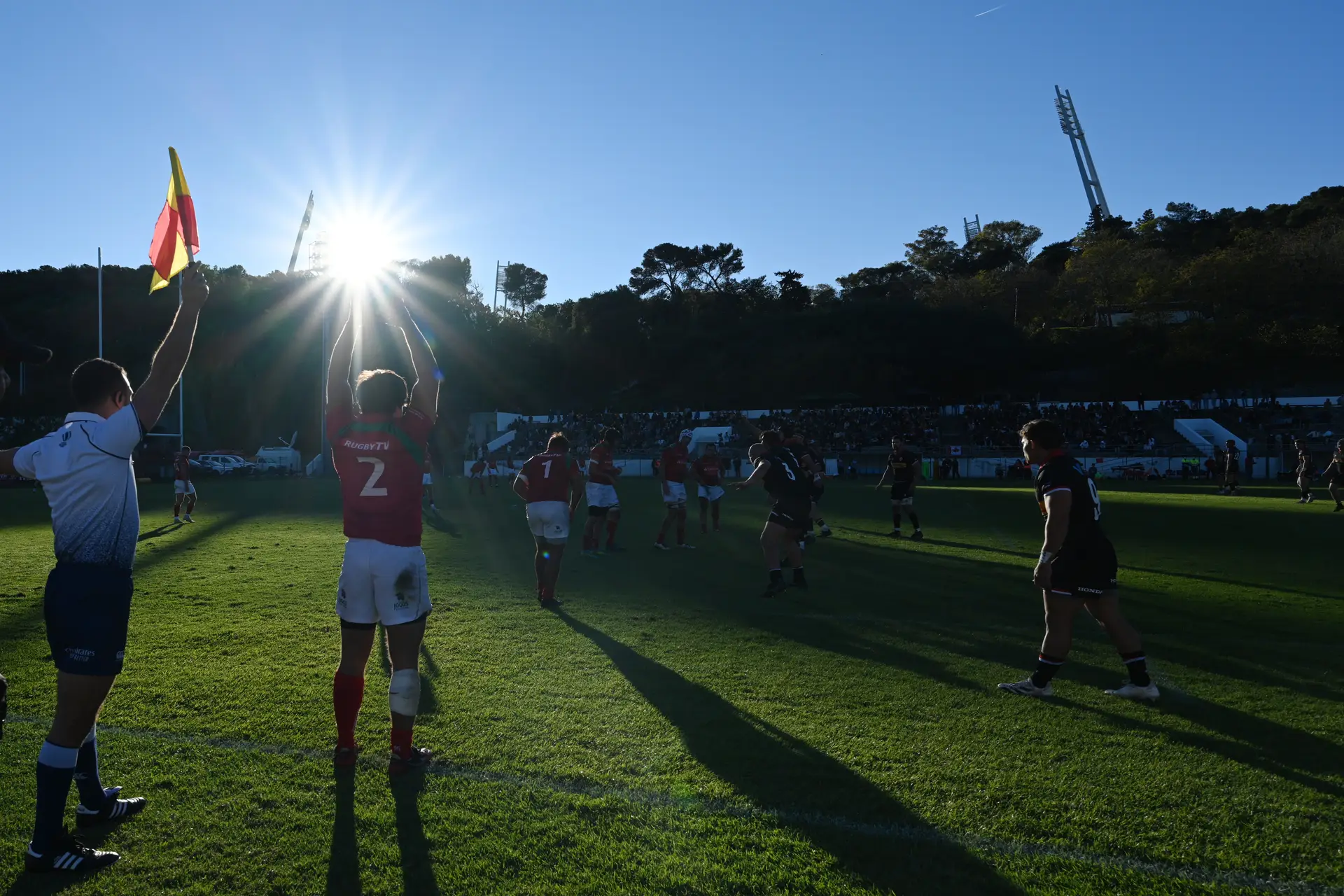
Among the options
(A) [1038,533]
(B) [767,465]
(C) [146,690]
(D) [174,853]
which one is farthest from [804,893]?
(A) [1038,533]

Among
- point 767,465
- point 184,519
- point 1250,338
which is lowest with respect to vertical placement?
point 184,519

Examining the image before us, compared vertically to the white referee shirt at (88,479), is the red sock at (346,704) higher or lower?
lower

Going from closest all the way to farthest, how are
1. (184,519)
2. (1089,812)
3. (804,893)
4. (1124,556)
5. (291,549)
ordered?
(804,893), (1089,812), (1124,556), (291,549), (184,519)

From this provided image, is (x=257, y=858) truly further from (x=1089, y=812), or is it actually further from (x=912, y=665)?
(x=912, y=665)

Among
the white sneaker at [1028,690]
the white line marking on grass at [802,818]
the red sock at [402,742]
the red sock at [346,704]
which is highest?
the red sock at [346,704]

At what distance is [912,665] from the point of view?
6.62 meters

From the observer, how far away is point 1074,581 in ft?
19.0

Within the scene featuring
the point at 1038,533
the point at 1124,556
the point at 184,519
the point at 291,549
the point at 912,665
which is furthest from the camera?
the point at 184,519

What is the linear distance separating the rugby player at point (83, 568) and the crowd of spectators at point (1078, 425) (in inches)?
1622

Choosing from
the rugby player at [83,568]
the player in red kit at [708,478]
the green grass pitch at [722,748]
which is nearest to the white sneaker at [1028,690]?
the green grass pitch at [722,748]

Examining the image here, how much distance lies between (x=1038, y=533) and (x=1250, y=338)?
4535cm

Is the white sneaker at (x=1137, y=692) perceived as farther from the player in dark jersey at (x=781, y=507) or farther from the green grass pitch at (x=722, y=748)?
the player in dark jersey at (x=781, y=507)

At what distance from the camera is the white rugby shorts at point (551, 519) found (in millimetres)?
9258

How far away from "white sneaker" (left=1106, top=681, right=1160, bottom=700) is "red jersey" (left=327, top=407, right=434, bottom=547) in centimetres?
463
